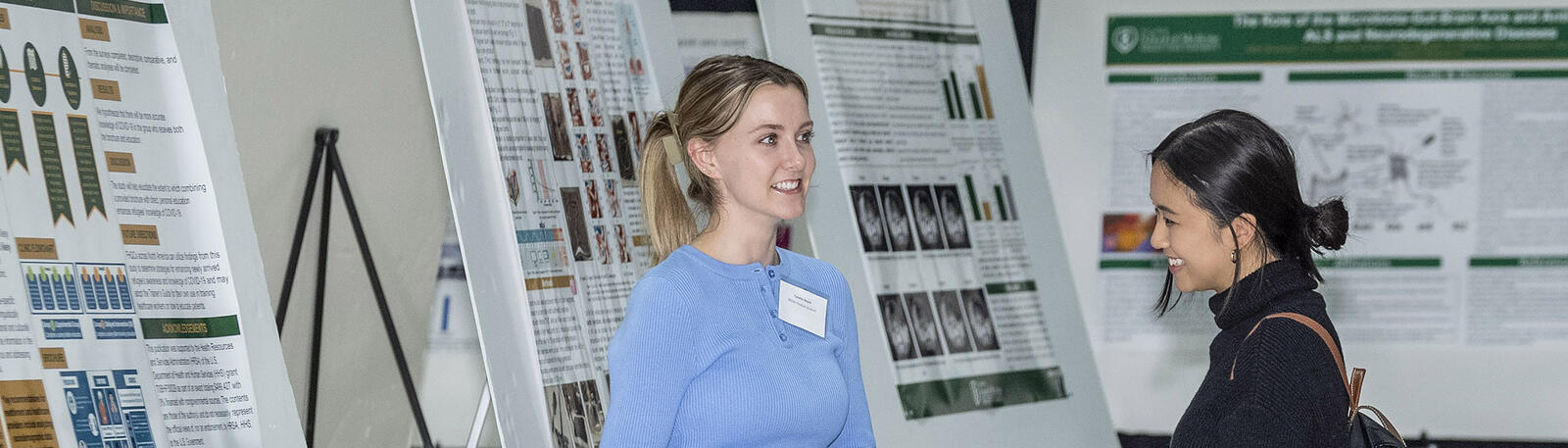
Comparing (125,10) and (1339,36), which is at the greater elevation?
(125,10)

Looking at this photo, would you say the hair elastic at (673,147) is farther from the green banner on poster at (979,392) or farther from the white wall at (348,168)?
the green banner on poster at (979,392)

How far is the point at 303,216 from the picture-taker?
322 centimetres

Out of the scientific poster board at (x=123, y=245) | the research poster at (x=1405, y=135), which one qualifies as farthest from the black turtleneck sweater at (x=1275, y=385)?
the research poster at (x=1405, y=135)

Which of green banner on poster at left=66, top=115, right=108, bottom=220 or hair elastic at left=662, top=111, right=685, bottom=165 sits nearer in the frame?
hair elastic at left=662, top=111, right=685, bottom=165

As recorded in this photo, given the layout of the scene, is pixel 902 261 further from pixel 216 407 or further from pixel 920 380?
pixel 216 407

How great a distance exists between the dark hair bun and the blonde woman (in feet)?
2.14

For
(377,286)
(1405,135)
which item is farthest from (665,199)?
(1405,135)

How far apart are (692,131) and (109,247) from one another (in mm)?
1038

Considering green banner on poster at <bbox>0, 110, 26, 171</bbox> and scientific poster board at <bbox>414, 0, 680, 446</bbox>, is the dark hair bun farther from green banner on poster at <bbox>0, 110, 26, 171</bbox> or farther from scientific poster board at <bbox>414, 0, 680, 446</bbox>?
green banner on poster at <bbox>0, 110, 26, 171</bbox>

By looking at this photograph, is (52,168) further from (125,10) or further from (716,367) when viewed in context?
(716,367)

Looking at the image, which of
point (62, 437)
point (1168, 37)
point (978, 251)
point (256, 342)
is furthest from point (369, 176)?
point (1168, 37)

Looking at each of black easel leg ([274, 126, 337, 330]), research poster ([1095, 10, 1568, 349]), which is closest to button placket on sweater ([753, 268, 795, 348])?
black easel leg ([274, 126, 337, 330])

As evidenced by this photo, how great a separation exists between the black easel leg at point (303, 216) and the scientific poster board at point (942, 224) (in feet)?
5.16

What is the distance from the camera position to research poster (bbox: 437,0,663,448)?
3.18 meters
